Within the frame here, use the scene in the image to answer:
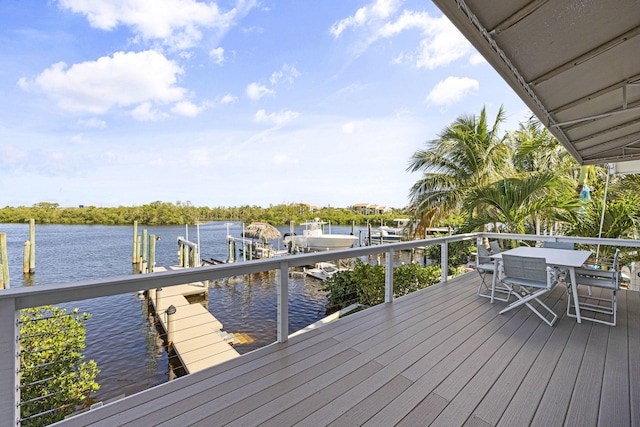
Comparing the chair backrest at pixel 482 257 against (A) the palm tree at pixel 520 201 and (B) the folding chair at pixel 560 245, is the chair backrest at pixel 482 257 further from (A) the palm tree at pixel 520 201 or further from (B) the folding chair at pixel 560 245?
(A) the palm tree at pixel 520 201

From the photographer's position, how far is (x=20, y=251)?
23.2 metres

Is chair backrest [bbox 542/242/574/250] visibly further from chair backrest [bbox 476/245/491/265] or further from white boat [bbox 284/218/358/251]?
white boat [bbox 284/218/358/251]

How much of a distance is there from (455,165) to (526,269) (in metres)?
7.35

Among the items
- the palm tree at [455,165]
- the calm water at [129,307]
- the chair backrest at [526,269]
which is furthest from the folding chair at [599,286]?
the calm water at [129,307]

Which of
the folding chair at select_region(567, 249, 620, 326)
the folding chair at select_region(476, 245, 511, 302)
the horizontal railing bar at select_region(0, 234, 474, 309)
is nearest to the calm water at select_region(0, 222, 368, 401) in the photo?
the horizontal railing bar at select_region(0, 234, 474, 309)

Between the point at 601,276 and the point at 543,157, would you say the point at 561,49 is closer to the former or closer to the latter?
the point at 601,276

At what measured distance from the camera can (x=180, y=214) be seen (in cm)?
3481

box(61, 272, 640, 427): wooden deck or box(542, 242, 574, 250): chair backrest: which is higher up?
box(542, 242, 574, 250): chair backrest

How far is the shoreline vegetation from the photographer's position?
2410 centimetres

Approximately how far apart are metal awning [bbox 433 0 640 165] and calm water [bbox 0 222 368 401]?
4774 millimetres

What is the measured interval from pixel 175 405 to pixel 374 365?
144 centimetres

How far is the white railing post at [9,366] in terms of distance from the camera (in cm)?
142

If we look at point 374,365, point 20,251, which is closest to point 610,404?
point 374,365

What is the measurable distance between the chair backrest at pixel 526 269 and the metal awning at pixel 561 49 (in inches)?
66.3
